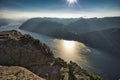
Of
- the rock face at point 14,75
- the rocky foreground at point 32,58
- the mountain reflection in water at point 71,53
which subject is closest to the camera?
the rock face at point 14,75

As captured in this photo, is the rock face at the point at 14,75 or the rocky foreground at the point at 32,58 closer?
the rock face at the point at 14,75

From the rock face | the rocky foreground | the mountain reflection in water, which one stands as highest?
the rock face

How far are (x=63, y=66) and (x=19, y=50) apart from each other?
8087 millimetres

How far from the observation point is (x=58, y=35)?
188 meters

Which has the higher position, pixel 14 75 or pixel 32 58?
pixel 14 75

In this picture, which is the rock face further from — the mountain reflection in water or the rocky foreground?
the mountain reflection in water

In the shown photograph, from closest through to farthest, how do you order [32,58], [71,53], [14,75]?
[14,75] → [32,58] → [71,53]

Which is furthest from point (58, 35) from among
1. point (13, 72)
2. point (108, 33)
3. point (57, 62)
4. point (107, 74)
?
point (13, 72)

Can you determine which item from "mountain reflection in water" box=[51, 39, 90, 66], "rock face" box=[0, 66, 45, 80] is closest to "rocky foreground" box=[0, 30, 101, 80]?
"rock face" box=[0, 66, 45, 80]

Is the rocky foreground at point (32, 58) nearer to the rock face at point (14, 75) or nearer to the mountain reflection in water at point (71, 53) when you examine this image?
the rock face at point (14, 75)

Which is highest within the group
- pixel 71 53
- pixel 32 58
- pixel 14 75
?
pixel 14 75

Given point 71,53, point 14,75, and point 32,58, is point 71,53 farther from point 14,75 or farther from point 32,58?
point 14,75

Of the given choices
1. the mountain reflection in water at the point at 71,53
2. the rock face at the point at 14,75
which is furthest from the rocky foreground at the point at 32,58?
the mountain reflection in water at the point at 71,53

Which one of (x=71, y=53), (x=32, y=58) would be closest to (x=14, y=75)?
(x=32, y=58)
